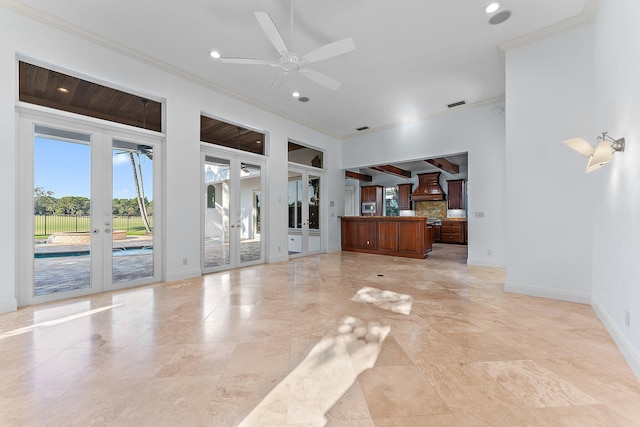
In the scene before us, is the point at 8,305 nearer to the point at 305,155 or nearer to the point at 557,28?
the point at 305,155

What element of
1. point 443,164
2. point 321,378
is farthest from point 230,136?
point 443,164

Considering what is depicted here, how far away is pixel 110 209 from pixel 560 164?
20.3 feet

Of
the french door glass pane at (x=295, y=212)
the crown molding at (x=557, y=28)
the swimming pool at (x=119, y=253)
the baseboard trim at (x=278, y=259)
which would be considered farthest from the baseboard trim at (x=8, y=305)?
the crown molding at (x=557, y=28)

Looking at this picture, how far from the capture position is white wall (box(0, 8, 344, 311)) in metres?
2.98

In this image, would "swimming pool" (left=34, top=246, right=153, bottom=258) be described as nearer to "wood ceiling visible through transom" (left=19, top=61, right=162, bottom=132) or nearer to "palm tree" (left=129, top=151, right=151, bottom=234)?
"palm tree" (left=129, top=151, right=151, bottom=234)

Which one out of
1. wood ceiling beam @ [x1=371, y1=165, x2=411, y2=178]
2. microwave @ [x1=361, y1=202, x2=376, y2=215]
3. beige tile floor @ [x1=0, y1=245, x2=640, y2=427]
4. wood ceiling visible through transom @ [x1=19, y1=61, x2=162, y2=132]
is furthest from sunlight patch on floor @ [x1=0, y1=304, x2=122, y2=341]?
microwave @ [x1=361, y1=202, x2=376, y2=215]

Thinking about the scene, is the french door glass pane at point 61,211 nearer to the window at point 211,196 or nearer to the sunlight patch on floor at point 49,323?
the sunlight patch on floor at point 49,323

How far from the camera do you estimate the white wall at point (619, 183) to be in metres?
1.96

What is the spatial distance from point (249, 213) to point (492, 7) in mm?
5040

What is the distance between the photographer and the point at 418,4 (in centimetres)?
303

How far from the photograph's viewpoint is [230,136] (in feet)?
18.0

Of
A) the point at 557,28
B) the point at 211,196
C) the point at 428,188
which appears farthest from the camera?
the point at 428,188

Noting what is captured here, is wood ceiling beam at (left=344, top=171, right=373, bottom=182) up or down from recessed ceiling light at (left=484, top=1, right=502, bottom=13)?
down

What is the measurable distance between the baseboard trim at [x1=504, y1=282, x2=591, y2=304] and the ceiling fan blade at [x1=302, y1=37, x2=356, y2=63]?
3772 mm
